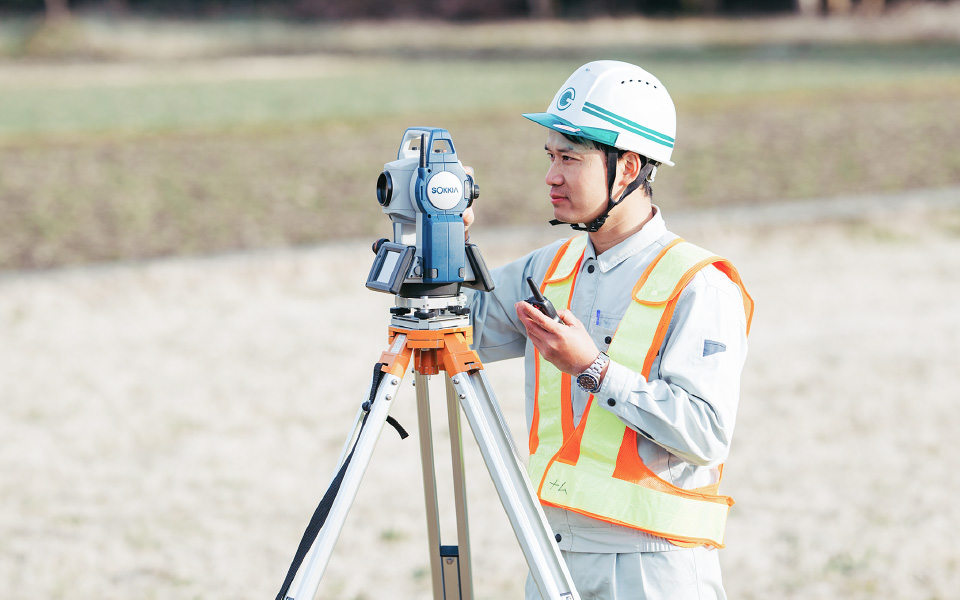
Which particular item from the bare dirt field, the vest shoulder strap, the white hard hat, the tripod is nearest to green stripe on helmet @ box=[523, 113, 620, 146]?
the white hard hat

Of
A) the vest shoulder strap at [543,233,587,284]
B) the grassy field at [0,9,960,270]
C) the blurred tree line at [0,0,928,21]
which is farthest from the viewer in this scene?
the blurred tree line at [0,0,928,21]

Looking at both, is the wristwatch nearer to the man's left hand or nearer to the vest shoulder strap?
the man's left hand

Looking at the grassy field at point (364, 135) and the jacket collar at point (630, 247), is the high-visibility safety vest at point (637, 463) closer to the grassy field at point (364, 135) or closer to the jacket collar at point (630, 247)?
the jacket collar at point (630, 247)

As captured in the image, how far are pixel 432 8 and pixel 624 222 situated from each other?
57.0 metres

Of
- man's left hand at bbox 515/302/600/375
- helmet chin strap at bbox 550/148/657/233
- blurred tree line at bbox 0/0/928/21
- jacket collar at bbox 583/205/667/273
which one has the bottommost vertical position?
man's left hand at bbox 515/302/600/375

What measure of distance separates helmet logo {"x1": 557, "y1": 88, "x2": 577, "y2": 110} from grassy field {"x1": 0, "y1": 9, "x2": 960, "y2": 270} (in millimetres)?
10487

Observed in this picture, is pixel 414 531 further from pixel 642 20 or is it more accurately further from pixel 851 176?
pixel 642 20

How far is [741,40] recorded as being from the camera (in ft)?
126

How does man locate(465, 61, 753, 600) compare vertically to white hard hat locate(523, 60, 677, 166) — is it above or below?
below

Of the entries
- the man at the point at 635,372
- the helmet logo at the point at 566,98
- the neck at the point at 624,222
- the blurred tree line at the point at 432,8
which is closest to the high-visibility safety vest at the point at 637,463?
the man at the point at 635,372

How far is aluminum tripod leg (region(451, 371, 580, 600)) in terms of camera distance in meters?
2.58

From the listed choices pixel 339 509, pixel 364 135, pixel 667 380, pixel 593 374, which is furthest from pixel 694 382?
pixel 364 135

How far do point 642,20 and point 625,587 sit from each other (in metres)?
44.4

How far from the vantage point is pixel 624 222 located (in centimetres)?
288
